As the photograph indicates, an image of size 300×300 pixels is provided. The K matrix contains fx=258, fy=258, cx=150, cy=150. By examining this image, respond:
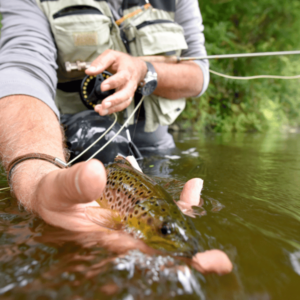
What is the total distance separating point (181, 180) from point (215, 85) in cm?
584

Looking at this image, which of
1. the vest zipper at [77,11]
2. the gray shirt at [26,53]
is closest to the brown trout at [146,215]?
the gray shirt at [26,53]

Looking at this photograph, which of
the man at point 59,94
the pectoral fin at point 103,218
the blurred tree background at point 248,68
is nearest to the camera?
the man at point 59,94

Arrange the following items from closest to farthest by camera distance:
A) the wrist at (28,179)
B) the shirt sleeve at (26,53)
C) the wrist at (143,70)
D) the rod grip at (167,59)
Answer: the wrist at (28,179)
the shirt sleeve at (26,53)
the wrist at (143,70)
the rod grip at (167,59)

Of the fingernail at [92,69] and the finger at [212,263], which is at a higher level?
the fingernail at [92,69]

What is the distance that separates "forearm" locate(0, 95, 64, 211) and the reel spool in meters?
0.51

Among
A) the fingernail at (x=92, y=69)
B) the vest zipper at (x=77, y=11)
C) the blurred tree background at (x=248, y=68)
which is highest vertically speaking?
the vest zipper at (x=77, y=11)

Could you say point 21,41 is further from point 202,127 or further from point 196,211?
point 202,127

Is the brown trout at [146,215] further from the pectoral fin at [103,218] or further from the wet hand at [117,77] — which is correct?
the wet hand at [117,77]

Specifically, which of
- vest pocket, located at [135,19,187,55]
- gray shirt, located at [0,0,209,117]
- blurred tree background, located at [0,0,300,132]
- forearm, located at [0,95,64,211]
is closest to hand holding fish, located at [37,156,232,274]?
forearm, located at [0,95,64,211]

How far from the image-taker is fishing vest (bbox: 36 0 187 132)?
2037mm

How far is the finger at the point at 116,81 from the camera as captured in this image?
1.32 meters

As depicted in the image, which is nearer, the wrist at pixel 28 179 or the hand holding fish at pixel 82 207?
the hand holding fish at pixel 82 207

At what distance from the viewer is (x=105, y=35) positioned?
7.13 feet

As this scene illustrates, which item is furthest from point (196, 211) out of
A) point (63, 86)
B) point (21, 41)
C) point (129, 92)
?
point (63, 86)
